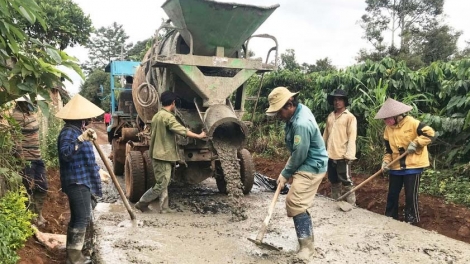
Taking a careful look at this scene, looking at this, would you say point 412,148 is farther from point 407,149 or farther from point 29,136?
point 29,136

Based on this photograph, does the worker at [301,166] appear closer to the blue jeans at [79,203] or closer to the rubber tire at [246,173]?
the blue jeans at [79,203]

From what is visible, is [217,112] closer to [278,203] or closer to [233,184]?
[233,184]

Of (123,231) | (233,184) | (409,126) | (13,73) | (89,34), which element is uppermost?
(89,34)

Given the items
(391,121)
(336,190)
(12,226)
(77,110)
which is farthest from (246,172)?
(12,226)

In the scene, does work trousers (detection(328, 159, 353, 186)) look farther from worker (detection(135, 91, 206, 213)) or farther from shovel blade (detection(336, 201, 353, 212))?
worker (detection(135, 91, 206, 213))

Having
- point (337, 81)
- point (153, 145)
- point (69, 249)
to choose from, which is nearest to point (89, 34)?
point (337, 81)

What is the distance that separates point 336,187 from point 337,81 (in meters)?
3.37

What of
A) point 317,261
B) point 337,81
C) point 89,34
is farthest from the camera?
point 89,34

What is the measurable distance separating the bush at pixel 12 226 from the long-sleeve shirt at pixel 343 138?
3.89m

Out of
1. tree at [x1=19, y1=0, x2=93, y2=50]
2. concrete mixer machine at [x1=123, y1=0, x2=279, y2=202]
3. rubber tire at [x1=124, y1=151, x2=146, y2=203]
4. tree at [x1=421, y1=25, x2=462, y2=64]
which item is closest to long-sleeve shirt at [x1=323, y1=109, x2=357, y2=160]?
concrete mixer machine at [x1=123, y1=0, x2=279, y2=202]

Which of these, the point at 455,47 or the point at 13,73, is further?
the point at 455,47

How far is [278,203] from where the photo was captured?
20.0 ft

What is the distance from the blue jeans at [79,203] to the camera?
13.0ft

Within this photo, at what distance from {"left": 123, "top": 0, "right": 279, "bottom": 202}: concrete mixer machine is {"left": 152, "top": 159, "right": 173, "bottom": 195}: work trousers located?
0.33 meters
